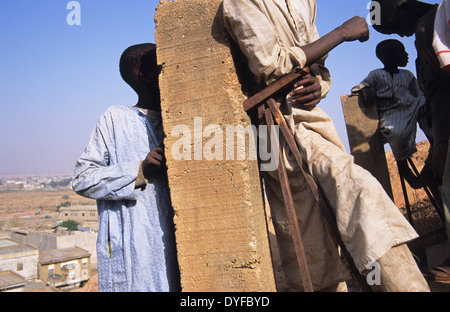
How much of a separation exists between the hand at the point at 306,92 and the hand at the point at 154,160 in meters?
0.86

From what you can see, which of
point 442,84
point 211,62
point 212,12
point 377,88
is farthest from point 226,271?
point 377,88

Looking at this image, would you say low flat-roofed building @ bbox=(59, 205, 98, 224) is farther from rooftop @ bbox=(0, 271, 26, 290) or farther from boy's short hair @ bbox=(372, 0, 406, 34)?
boy's short hair @ bbox=(372, 0, 406, 34)

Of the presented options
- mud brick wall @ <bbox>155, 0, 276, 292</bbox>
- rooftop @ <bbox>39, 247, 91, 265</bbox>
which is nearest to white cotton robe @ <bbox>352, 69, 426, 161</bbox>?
mud brick wall @ <bbox>155, 0, 276, 292</bbox>

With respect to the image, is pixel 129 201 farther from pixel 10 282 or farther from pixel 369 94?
pixel 10 282

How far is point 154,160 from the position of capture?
2.34 meters

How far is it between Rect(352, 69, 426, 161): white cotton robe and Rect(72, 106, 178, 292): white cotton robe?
3916 millimetres

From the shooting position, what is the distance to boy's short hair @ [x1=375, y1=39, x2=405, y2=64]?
553 cm

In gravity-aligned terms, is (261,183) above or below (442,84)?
below

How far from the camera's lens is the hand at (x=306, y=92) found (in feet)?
7.37

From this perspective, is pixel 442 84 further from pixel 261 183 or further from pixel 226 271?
pixel 226 271

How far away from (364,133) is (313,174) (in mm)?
3826

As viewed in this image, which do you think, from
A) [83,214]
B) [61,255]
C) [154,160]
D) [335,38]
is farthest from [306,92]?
[83,214]
